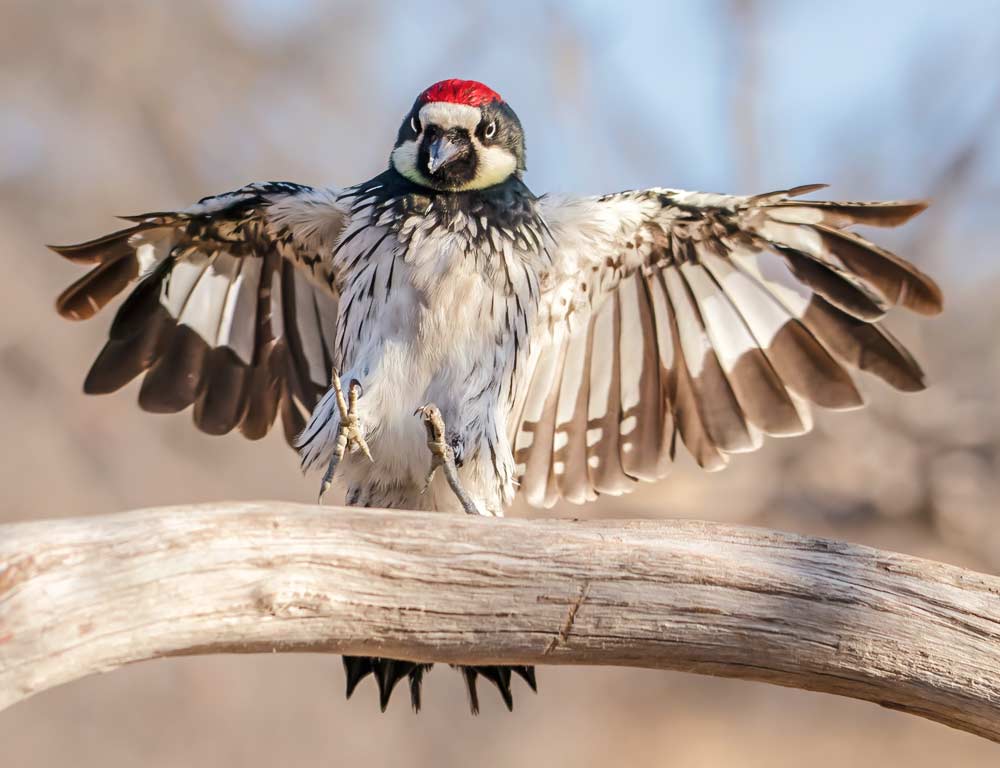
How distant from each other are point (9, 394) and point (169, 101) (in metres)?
3.14

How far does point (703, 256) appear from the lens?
12.8ft

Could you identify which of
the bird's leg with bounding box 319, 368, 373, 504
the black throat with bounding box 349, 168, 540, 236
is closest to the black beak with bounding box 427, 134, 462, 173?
the black throat with bounding box 349, 168, 540, 236

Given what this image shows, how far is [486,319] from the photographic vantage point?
11.3 feet

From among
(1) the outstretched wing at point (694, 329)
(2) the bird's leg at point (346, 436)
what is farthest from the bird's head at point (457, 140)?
(2) the bird's leg at point (346, 436)

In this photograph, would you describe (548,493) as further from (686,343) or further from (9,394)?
(9,394)

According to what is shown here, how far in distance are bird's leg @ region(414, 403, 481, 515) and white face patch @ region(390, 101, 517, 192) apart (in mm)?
799

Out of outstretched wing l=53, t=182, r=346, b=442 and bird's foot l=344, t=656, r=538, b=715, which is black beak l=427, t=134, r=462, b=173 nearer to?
outstretched wing l=53, t=182, r=346, b=442

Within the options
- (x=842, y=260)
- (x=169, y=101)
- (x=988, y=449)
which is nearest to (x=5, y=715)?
(x=169, y=101)

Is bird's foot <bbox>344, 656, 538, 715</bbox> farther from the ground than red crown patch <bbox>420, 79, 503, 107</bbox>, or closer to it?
closer to it

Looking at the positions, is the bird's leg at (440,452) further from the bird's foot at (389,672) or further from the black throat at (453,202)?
the black throat at (453,202)

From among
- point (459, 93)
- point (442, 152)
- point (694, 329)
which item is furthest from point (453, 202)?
point (694, 329)

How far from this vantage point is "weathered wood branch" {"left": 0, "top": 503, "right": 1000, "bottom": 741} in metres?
2.01

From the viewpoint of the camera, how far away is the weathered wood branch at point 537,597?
6.60 ft

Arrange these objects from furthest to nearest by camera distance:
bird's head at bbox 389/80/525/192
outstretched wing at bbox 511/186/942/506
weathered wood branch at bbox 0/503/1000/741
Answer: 1. outstretched wing at bbox 511/186/942/506
2. bird's head at bbox 389/80/525/192
3. weathered wood branch at bbox 0/503/1000/741
